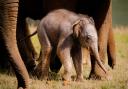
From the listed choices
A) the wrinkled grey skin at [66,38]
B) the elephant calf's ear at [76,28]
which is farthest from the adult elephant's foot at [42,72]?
the elephant calf's ear at [76,28]

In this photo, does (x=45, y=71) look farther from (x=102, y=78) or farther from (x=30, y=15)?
(x=30, y=15)

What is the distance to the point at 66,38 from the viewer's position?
960cm

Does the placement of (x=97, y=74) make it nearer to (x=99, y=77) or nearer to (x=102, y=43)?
(x=99, y=77)

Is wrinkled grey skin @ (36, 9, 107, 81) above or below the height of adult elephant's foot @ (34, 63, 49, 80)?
above

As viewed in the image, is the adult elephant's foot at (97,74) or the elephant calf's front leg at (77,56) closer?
the elephant calf's front leg at (77,56)

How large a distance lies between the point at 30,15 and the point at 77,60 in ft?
7.38

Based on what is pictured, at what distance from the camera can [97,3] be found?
35.4 feet

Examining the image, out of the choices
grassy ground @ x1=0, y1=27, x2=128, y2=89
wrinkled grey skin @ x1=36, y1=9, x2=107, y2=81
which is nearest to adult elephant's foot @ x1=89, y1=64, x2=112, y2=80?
grassy ground @ x1=0, y1=27, x2=128, y2=89

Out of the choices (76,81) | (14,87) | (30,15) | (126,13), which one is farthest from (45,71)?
(126,13)

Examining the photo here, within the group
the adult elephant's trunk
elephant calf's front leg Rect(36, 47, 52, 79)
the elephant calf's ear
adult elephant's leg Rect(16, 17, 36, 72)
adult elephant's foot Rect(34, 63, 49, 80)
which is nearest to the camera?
the adult elephant's trunk

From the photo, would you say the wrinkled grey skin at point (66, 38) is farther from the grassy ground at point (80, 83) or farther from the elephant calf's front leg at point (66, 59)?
the grassy ground at point (80, 83)

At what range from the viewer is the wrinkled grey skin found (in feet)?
31.4

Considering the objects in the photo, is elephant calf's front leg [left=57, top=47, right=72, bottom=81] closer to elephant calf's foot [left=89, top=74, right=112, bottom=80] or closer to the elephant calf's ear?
the elephant calf's ear

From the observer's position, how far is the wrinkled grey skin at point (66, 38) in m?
9.56
